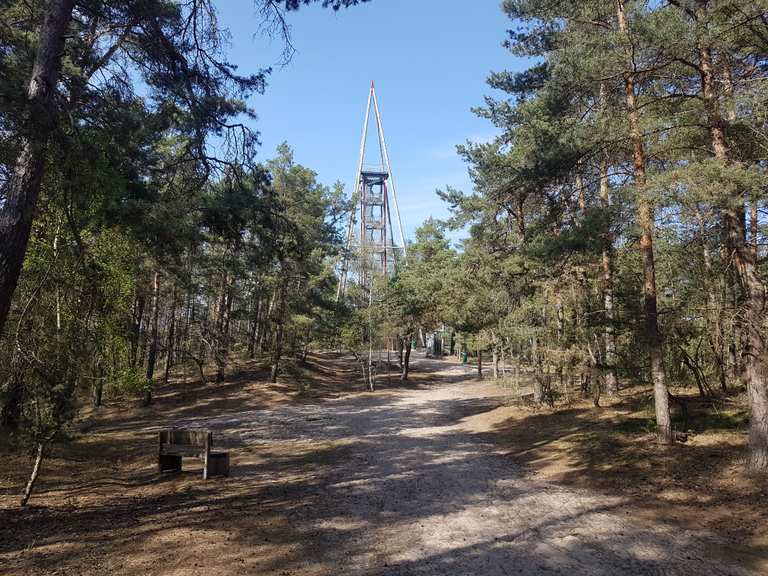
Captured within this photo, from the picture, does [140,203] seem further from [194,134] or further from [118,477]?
[118,477]

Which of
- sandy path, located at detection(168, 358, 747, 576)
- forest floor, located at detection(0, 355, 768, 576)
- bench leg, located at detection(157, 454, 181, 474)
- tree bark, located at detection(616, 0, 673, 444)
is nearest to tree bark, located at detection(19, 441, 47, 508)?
forest floor, located at detection(0, 355, 768, 576)

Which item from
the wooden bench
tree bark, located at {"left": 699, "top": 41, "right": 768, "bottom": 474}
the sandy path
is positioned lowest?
the sandy path

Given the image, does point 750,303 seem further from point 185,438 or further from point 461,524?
point 185,438

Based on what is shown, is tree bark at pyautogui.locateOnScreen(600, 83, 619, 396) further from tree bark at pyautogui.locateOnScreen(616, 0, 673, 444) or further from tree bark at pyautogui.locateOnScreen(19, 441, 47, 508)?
tree bark at pyautogui.locateOnScreen(19, 441, 47, 508)

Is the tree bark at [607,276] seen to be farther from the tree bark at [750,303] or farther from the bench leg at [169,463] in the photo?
the bench leg at [169,463]

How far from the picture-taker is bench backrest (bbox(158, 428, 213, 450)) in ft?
27.4

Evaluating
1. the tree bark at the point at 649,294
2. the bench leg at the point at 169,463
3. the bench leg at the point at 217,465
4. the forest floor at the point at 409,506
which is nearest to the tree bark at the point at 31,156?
the forest floor at the point at 409,506

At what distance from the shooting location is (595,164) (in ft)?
40.9

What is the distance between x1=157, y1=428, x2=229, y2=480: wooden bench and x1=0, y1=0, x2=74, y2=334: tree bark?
4.27m

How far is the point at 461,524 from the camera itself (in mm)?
5949

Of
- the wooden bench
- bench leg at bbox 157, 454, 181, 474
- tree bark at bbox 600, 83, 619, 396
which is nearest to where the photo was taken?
the wooden bench

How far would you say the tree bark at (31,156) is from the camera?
472 centimetres

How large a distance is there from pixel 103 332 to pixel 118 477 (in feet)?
9.57

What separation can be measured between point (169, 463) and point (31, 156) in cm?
591
